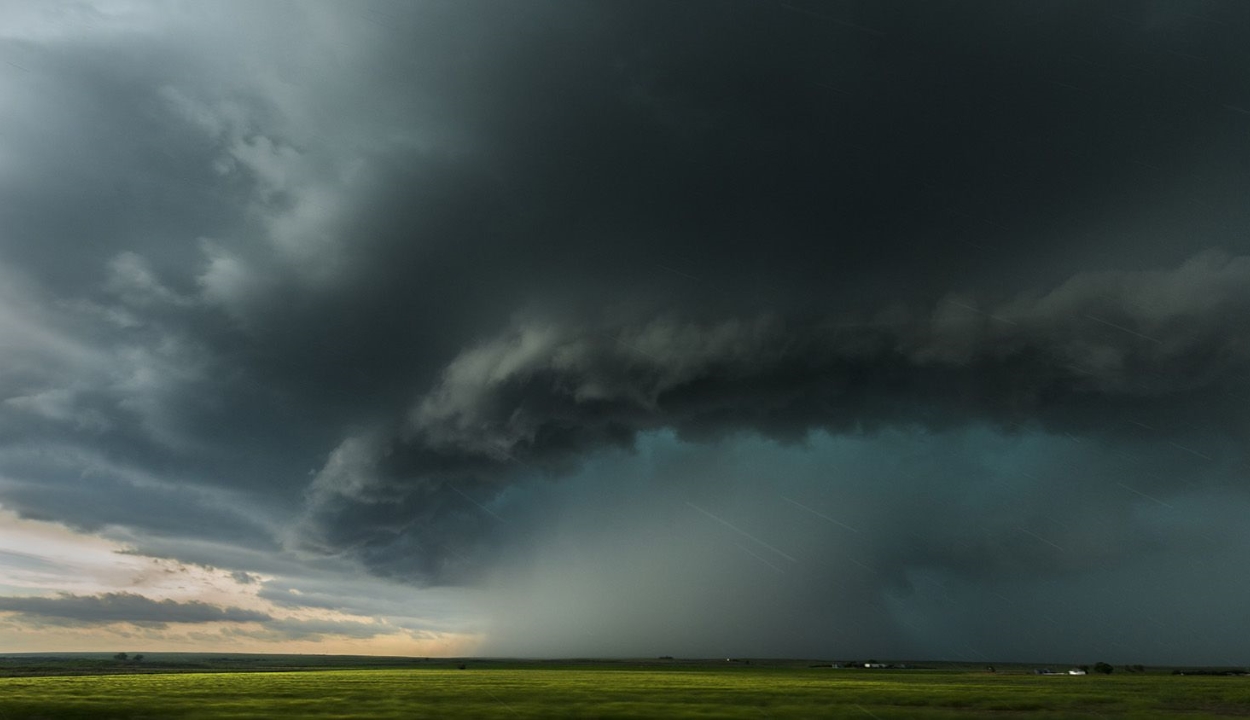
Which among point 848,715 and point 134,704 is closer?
point 848,715

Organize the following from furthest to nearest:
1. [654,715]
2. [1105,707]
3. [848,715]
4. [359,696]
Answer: [359,696], [1105,707], [848,715], [654,715]

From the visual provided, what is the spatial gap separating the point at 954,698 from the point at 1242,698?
3637cm

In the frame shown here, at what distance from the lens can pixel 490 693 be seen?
85.8m

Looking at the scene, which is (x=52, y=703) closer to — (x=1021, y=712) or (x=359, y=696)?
(x=359, y=696)

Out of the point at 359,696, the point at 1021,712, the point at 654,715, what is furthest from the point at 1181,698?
the point at 359,696

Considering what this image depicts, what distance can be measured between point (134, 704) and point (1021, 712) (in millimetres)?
89913

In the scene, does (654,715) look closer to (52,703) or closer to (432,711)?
(432,711)

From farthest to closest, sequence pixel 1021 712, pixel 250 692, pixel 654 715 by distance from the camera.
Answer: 1. pixel 250 692
2. pixel 1021 712
3. pixel 654 715

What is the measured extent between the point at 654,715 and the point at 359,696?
42.1 meters

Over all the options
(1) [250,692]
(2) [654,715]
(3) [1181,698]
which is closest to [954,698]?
(3) [1181,698]

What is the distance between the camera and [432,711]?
63875 millimetres

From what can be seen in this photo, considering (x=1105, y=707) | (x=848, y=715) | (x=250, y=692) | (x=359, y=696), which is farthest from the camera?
(x=250, y=692)

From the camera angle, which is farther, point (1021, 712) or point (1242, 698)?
point (1242, 698)

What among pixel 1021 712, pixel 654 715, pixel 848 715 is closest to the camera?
pixel 654 715
